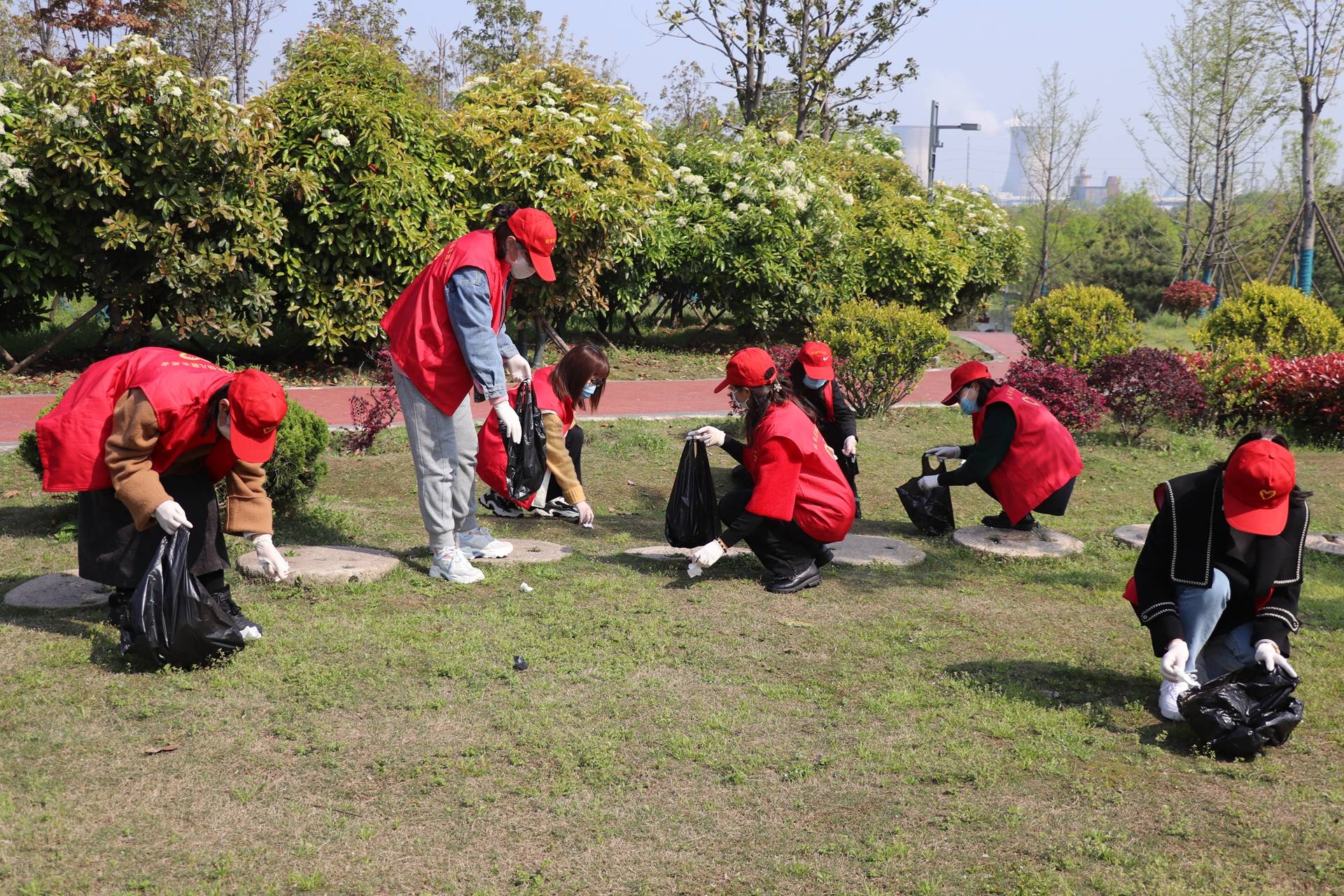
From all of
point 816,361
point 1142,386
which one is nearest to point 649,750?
point 816,361

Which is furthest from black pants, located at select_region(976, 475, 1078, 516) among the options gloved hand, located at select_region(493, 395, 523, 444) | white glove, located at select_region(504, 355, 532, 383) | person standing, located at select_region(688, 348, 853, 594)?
gloved hand, located at select_region(493, 395, 523, 444)

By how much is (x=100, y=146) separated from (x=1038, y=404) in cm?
775

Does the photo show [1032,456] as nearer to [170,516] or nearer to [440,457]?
[440,457]

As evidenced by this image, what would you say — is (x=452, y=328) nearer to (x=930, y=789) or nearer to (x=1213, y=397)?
(x=930, y=789)

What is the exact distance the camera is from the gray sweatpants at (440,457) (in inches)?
198

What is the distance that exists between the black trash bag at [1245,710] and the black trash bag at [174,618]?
10.9 feet

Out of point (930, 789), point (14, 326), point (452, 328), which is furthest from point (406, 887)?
point (14, 326)

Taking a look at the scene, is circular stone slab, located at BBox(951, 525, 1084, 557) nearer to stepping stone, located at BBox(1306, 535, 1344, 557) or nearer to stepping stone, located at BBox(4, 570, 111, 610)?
stepping stone, located at BBox(1306, 535, 1344, 557)

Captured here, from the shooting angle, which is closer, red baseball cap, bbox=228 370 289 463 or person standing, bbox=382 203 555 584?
red baseball cap, bbox=228 370 289 463

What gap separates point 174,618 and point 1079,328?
8694 millimetres

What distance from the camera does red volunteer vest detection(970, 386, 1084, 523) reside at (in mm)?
6066

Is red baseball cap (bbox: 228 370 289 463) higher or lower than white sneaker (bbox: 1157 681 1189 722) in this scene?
higher

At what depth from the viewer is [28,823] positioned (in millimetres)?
3105

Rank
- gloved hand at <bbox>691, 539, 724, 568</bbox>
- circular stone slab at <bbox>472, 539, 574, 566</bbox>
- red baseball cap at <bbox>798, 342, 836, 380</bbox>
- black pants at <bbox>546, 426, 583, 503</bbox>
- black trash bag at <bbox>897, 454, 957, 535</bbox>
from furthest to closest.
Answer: black pants at <bbox>546, 426, 583, 503</bbox>, black trash bag at <bbox>897, 454, 957, 535</bbox>, red baseball cap at <bbox>798, 342, 836, 380</bbox>, circular stone slab at <bbox>472, 539, 574, 566</bbox>, gloved hand at <bbox>691, 539, 724, 568</bbox>
